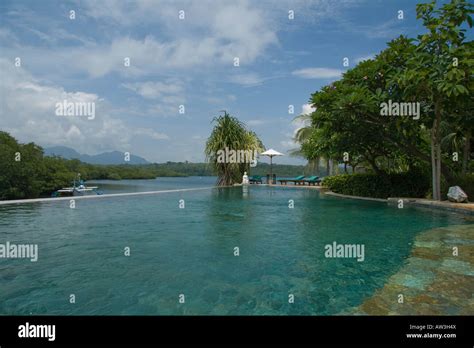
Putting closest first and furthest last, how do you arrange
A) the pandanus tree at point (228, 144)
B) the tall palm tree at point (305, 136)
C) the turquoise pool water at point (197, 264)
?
the turquoise pool water at point (197, 264)
the pandanus tree at point (228, 144)
the tall palm tree at point (305, 136)

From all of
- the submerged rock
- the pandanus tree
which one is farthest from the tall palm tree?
→ the submerged rock

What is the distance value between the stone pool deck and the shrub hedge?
10.1 m

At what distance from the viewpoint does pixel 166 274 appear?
4.43 meters

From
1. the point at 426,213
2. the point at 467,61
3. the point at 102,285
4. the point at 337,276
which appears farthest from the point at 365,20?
the point at 102,285

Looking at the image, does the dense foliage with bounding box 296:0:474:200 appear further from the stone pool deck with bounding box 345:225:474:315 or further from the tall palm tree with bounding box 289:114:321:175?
the tall palm tree with bounding box 289:114:321:175

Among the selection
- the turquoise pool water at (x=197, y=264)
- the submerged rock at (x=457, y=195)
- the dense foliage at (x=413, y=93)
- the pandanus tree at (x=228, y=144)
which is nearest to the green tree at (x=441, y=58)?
the dense foliage at (x=413, y=93)

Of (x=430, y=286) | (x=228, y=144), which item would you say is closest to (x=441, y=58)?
(x=430, y=286)

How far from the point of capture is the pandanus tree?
22875 mm

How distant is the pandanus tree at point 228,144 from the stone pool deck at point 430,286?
1806 centimetres

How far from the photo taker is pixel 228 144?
23.0m

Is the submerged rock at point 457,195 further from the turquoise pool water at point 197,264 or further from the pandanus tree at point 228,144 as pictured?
the pandanus tree at point 228,144

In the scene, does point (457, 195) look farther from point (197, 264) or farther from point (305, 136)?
point (305, 136)

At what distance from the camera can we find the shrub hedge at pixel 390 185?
14.9 meters
